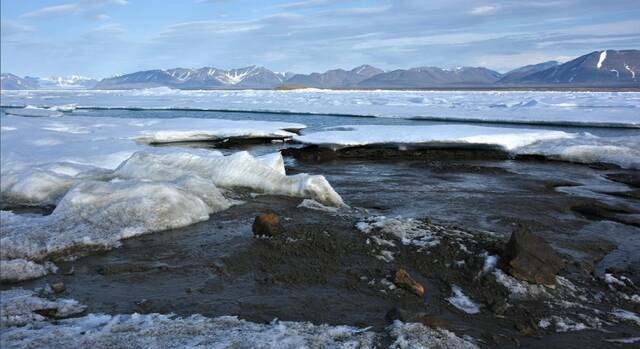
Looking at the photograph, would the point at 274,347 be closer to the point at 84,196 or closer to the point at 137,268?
the point at 137,268

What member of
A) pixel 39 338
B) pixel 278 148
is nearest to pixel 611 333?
pixel 39 338

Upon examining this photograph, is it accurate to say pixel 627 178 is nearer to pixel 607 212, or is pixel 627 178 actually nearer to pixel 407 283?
pixel 607 212

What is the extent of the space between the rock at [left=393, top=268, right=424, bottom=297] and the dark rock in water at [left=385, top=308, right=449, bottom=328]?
1.87 ft

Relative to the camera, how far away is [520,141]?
1351cm

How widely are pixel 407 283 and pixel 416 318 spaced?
76cm

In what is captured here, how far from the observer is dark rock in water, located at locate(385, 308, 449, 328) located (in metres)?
3.78

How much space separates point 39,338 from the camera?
345cm

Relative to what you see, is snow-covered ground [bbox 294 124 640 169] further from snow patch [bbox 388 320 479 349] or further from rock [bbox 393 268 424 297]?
snow patch [bbox 388 320 479 349]

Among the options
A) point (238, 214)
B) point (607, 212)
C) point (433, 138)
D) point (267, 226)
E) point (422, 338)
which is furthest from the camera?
point (433, 138)

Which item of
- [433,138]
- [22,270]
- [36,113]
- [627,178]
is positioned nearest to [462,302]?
[22,270]

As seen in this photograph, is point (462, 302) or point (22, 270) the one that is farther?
point (22, 270)

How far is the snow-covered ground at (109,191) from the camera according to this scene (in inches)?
219

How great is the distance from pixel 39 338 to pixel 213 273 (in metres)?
1.70

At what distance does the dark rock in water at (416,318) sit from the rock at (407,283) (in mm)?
569
